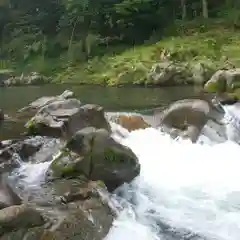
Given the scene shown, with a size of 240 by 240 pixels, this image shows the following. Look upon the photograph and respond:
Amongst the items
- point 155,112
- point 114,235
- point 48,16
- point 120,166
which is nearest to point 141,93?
point 155,112

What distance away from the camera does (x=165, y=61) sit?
2442 cm

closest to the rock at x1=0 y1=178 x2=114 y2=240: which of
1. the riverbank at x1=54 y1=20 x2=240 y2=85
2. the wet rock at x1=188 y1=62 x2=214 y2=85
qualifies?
the wet rock at x1=188 y1=62 x2=214 y2=85

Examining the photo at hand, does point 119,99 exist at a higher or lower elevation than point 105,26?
higher

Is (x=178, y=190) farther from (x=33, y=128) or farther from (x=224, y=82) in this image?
(x=224, y=82)

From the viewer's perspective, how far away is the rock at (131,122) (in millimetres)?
11867

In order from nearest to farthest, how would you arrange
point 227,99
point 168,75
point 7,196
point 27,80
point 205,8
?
point 7,196, point 227,99, point 168,75, point 27,80, point 205,8

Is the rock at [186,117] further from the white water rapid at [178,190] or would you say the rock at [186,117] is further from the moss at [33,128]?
the moss at [33,128]

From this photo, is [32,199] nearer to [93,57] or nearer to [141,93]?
[141,93]

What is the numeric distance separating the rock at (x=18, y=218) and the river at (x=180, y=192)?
991 millimetres

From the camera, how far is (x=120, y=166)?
7902 mm

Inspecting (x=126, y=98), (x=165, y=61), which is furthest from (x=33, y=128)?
(x=165, y=61)

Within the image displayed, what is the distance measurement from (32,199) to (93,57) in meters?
24.3

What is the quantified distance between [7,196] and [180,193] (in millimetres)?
2900

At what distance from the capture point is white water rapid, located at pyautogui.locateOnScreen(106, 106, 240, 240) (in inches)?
259
